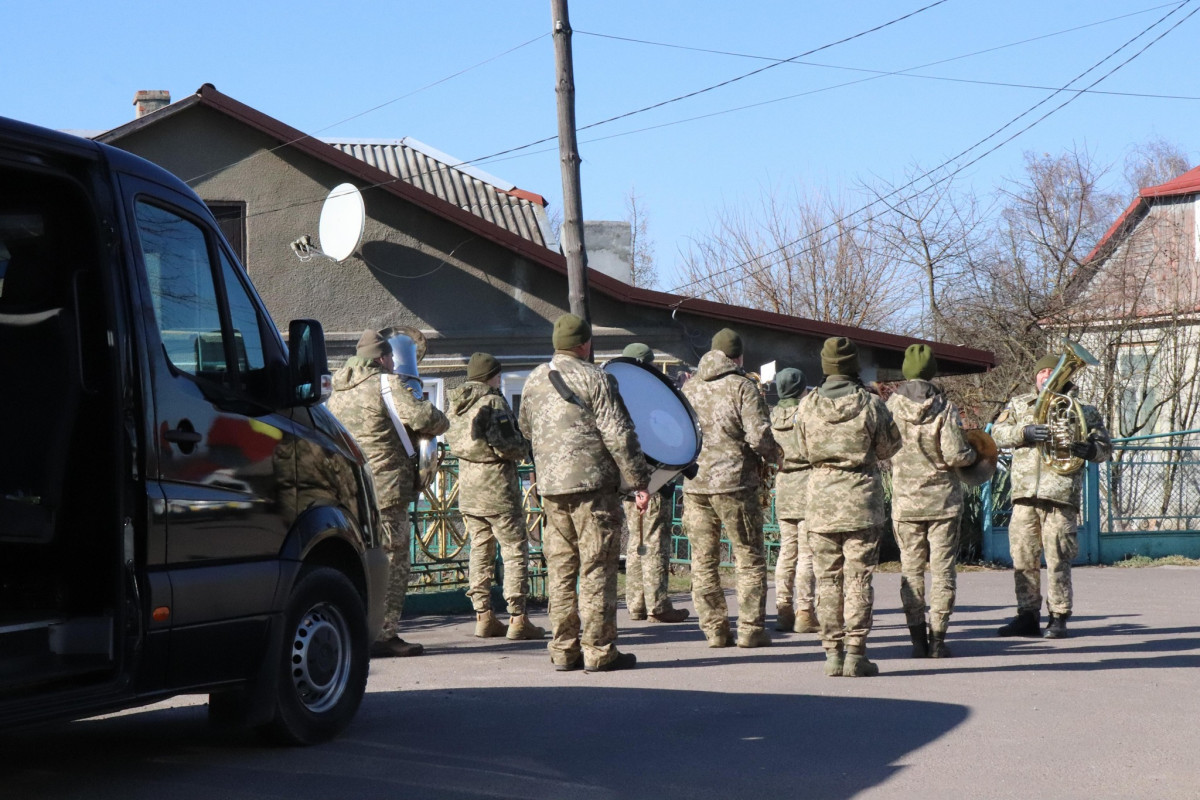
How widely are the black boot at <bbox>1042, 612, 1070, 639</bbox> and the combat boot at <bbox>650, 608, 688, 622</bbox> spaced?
2.68 meters

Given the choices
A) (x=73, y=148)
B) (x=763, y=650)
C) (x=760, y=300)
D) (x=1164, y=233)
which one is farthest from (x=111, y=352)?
(x=760, y=300)

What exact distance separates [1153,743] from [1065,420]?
4.06m

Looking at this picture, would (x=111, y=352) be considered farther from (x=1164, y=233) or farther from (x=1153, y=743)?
(x=1164, y=233)

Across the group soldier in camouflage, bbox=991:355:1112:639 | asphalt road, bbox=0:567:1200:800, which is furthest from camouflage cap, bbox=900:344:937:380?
asphalt road, bbox=0:567:1200:800

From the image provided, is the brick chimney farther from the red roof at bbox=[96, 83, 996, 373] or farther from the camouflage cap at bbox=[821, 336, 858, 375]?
the camouflage cap at bbox=[821, 336, 858, 375]

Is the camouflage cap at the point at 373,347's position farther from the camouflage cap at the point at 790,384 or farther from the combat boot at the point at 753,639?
the camouflage cap at the point at 790,384

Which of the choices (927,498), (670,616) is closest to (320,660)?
(927,498)

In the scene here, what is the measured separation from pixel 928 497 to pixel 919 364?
0.85 meters

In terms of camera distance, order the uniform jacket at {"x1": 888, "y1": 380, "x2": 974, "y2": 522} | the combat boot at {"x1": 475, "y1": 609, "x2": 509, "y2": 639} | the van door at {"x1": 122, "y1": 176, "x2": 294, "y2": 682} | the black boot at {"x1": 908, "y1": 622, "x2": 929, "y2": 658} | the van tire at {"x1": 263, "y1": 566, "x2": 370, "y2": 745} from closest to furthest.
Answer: the van door at {"x1": 122, "y1": 176, "x2": 294, "y2": 682} → the van tire at {"x1": 263, "y1": 566, "x2": 370, "y2": 745} → the black boot at {"x1": 908, "y1": 622, "x2": 929, "y2": 658} → the uniform jacket at {"x1": 888, "y1": 380, "x2": 974, "y2": 522} → the combat boot at {"x1": 475, "y1": 609, "x2": 509, "y2": 639}

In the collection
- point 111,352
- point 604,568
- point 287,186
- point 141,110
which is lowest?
point 604,568

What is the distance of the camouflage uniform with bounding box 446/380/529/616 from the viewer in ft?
32.6

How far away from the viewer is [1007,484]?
54.3ft

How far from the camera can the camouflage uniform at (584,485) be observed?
8.04 meters

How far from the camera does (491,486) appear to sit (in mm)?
9992
